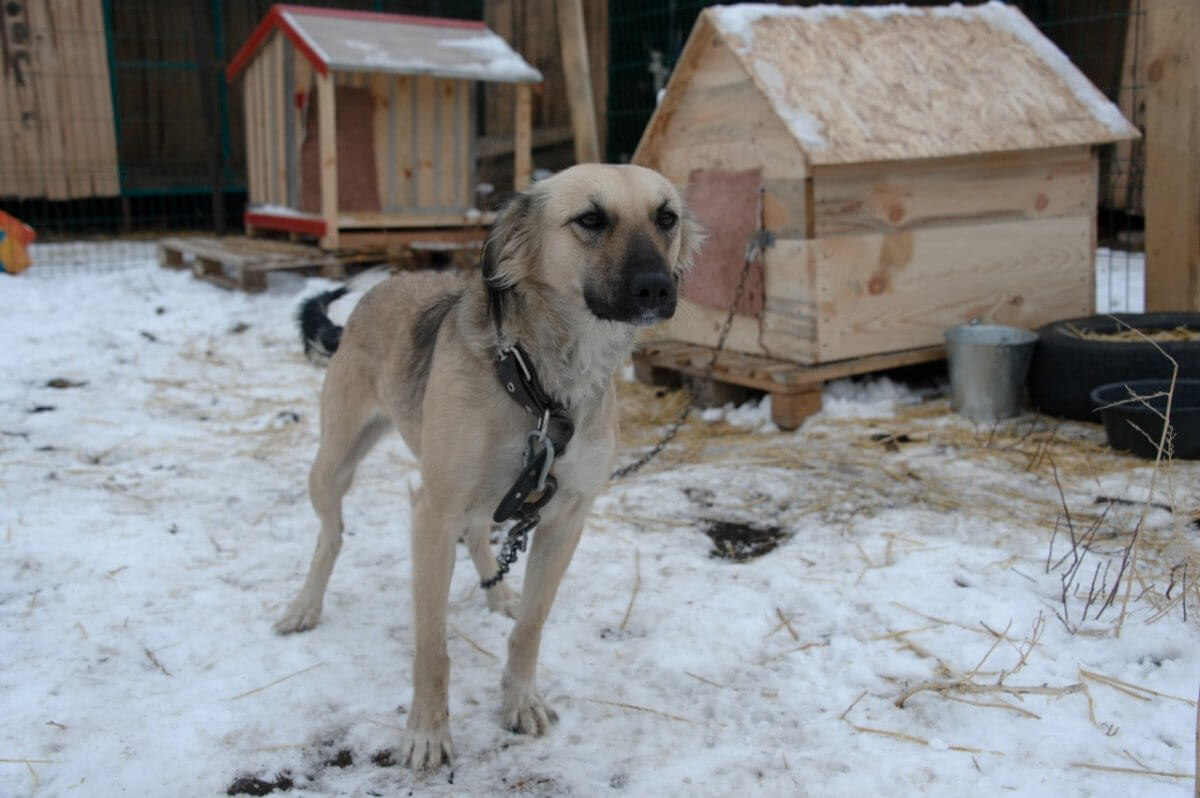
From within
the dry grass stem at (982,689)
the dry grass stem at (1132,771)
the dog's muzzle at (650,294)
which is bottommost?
the dry grass stem at (982,689)

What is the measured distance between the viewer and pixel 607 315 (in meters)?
2.48

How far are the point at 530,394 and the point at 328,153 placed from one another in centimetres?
636

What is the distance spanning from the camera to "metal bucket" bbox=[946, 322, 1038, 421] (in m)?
5.00

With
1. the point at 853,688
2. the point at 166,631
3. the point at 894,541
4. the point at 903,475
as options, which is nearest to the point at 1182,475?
the point at 903,475

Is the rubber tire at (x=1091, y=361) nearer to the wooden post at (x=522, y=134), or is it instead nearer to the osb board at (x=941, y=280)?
the osb board at (x=941, y=280)

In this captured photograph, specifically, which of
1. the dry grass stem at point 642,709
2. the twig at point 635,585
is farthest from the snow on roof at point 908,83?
the dry grass stem at point 642,709

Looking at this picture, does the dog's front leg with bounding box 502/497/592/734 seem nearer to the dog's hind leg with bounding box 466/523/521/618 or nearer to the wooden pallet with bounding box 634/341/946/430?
the dog's hind leg with bounding box 466/523/521/618

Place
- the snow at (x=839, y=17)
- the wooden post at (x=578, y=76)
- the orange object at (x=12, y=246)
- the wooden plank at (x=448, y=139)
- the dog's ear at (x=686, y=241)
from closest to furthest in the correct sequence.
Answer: the dog's ear at (x=686, y=241)
the snow at (x=839, y=17)
the wooden post at (x=578, y=76)
the orange object at (x=12, y=246)
the wooden plank at (x=448, y=139)

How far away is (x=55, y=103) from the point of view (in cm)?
1091

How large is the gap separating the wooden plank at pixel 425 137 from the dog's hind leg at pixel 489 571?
6223 millimetres

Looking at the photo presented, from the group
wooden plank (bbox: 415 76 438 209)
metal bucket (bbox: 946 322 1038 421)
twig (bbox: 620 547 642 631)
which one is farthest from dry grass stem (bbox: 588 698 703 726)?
wooden plank (bbox: 415 76 438 209)

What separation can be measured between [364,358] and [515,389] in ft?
2.78

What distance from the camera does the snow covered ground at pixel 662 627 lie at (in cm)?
238

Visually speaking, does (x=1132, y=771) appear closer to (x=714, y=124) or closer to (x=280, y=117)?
(x=714, y=124)
